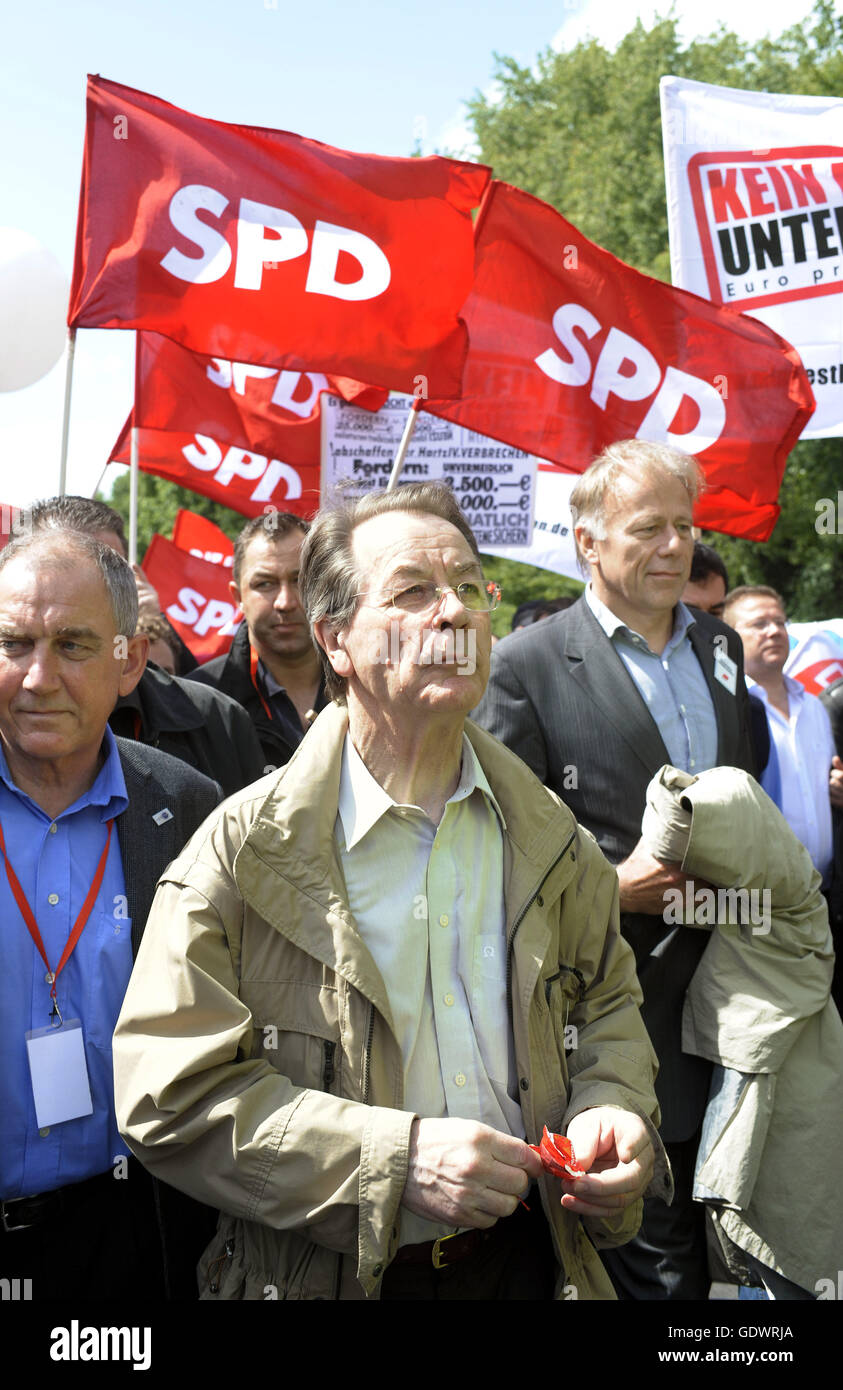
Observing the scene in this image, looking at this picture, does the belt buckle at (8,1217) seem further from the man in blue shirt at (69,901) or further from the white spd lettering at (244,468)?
the white spd lettering at (244,468)

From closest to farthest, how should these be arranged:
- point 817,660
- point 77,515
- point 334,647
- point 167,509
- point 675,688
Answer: point 334,647
point 77,515
point 675,688
point 817,660
point 167,509

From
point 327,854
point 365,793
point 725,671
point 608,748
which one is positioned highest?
point 725,671

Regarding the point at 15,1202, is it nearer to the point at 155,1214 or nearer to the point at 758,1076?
the point at 155,1214

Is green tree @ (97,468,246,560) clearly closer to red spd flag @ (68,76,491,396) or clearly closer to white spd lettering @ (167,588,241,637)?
white spd lettering @ (167,588,241,637)

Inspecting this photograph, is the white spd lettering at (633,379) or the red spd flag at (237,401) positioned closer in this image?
the white spd lettering at (633,379)

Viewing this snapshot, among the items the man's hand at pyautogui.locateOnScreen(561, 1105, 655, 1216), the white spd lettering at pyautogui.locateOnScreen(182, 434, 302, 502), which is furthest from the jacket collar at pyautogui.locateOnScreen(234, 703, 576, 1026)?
the white spd lettering at pyautogui.locateOnScreen(182, 434, 302, 502)

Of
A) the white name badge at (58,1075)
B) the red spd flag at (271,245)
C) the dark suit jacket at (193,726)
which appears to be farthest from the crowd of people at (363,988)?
the red spd flag at (271,245)

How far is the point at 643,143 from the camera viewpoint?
2620cm

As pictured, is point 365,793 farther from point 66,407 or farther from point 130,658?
point 66,407

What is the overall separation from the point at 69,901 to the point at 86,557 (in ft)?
2.33

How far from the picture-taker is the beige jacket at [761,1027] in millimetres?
3236

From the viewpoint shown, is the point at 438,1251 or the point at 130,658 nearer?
the point at 438,1251

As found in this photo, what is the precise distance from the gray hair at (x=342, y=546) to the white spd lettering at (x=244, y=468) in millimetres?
5763

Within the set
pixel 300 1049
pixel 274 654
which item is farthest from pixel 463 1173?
pixel 274 654
